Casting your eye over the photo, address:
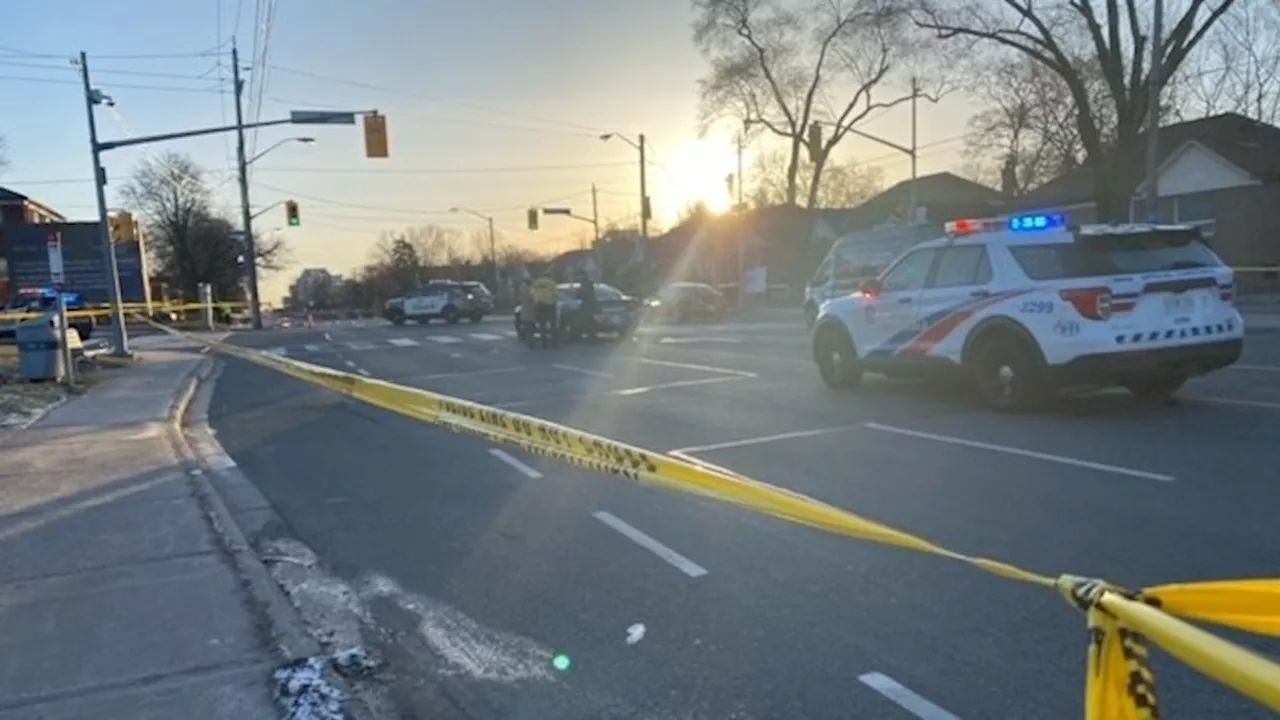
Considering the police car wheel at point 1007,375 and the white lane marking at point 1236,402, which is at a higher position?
the police car wheel at point 1007,375

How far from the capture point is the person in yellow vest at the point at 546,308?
83.7 feet

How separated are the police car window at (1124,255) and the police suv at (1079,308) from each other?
0.03 ft

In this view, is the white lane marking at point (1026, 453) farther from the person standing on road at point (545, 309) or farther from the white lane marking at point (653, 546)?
the person standing on road at point (545, 309)

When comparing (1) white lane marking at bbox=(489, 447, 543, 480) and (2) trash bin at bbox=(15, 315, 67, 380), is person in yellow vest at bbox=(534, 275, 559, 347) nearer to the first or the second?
(2) trash bin at bbox=(15, 315, 67, 380)

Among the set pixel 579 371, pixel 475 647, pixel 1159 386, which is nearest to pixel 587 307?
pixel 579 371

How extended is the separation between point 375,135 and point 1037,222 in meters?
19.7

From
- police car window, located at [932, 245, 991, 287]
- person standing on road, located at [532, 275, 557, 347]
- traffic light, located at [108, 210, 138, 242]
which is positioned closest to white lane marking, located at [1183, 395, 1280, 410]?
police car window, located at [932, 245, 991, 287]

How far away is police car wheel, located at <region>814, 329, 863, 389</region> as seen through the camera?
13.6m

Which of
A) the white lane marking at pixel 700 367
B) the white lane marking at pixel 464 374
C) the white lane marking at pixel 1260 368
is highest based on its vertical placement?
the white lane marking at pixel 1260 368

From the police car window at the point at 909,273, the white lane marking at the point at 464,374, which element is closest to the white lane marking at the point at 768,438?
the police car window at the point at 909,273

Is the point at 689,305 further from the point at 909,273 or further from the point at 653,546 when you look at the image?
the point at 653,546

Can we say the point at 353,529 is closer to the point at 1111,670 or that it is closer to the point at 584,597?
the point at 584,597

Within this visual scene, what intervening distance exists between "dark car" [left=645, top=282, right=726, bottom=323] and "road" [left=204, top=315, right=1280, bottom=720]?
2510cm

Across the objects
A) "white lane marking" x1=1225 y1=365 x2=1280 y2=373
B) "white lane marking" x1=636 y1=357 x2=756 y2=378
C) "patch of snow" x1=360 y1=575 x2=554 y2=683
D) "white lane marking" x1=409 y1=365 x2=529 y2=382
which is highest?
"white lane marking" x1=1225 y1=365 x2=1280 y2=373
